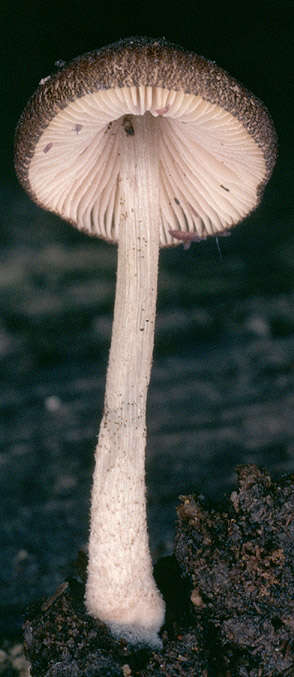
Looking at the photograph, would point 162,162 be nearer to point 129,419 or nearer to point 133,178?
point 133,178

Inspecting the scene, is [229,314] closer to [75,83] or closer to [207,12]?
[207,12]

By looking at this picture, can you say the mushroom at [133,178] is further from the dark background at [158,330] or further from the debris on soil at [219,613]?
the dark background at [158,330]

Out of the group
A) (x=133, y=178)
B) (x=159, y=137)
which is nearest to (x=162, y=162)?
(x=159, y=137)

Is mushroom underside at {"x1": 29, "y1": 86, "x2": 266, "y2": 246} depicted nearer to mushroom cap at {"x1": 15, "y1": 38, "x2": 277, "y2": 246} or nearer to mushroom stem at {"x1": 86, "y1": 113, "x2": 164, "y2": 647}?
mushroom cap at {"x1": 15, "y1": 38, "x2": 277, "y2": 246}

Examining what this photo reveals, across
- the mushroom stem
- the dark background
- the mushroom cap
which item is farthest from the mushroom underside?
the dark background

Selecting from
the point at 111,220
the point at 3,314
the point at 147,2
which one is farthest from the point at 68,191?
the point at 147,2

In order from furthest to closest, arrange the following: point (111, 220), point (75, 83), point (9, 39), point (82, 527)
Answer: point (9, 39) → point (82, 527) → point (111, 220) → point (75, 83)
